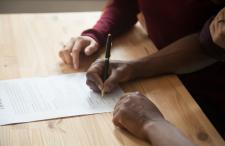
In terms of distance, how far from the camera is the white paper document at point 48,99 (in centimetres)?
90

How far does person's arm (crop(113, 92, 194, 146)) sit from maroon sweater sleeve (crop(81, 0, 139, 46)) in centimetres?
38

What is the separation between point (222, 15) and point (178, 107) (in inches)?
10.7

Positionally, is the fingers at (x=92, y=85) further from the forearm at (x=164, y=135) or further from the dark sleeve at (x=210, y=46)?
the dark sleeve at (x=210, y=46)

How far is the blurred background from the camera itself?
6.77 ft

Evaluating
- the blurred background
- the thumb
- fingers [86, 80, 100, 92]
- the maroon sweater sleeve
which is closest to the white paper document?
fingers [86, 80, 100, 92]

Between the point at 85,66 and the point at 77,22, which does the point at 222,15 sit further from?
the point at 77,22

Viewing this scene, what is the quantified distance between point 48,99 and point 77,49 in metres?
0.26

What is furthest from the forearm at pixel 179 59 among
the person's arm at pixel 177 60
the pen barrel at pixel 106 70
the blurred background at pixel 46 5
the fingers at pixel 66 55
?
the blurred background at pixel 46 5

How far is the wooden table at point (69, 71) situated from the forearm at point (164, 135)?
0.12 feet

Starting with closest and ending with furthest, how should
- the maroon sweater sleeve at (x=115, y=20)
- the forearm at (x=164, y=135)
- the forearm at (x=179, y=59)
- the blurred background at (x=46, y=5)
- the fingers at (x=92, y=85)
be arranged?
the forearm at (x=164, y=135) < the fingers at (x=92, y=85) < the forearm at (x=179, y=59) < the maroon sweater sleeve at (x=115, y=20) < the blurred background at (x=46, y=5)

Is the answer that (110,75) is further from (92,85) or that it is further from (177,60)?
(177,60)

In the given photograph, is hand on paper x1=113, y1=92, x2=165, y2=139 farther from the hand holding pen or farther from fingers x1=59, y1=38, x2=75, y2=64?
fingers x1=59, y1=38, x2=75, y2=64

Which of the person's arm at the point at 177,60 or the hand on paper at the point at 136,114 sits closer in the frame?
the hand on paper at the point at 136,114

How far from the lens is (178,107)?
3.19ft
